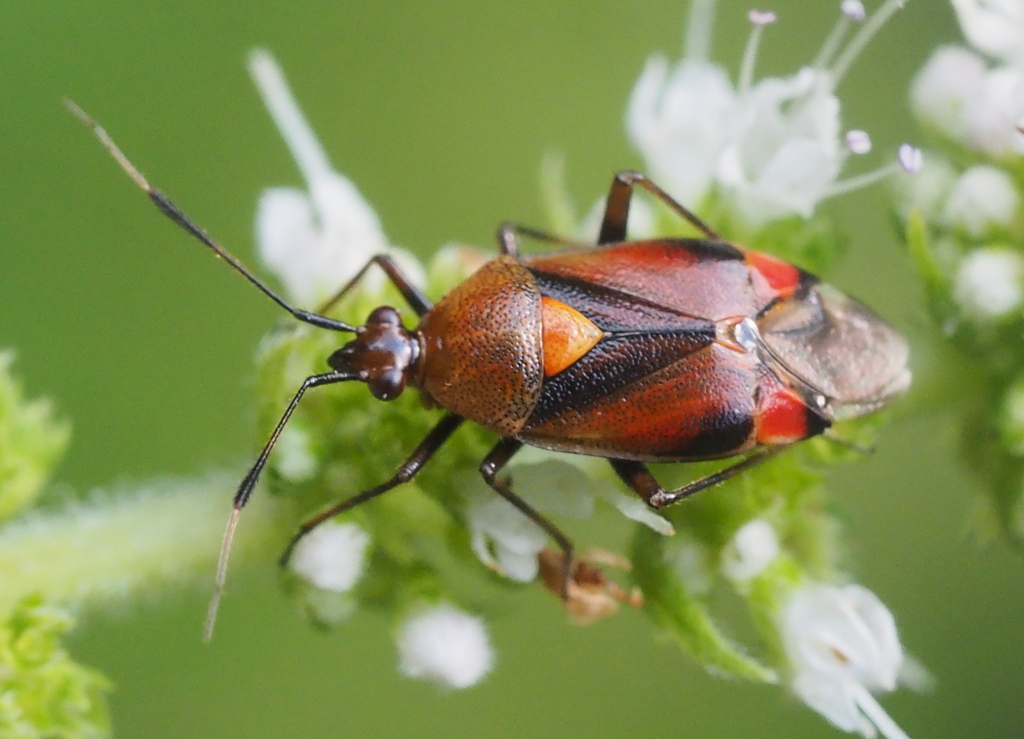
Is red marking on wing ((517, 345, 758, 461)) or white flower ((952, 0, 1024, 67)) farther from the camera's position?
white flower ((952, 0, 1024, 67))

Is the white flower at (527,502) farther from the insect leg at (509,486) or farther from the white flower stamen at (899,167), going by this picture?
the white flower stamen at (899,167)

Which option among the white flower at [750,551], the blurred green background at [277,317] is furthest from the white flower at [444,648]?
the blurred green background at [277,317]

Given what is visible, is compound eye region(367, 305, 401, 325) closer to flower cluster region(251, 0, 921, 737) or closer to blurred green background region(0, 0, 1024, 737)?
flower cluster region(251, 0, 921, 737)

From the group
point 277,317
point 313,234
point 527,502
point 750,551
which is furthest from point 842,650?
point 277,317

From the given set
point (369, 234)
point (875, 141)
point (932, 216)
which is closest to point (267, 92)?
point (369, 234)

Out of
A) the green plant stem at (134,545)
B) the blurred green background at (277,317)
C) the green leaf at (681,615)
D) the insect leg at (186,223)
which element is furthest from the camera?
the blurred green background at (277,317)

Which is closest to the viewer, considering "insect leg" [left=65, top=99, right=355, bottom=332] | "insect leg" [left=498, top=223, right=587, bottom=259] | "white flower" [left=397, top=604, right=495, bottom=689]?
"insect leg" [left=65, top=99, right=355, bottom=332]

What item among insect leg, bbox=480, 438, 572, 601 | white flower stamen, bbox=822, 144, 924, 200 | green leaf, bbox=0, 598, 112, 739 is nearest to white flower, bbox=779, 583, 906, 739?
insect leg, bbox=480, 438, 572, 601
